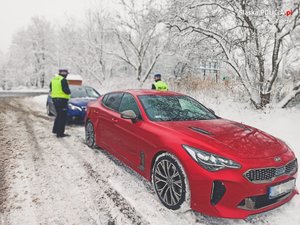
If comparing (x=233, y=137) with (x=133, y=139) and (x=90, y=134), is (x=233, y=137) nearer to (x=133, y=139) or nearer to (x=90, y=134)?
Answer: (x=133, y=139)

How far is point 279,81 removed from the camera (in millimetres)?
7641

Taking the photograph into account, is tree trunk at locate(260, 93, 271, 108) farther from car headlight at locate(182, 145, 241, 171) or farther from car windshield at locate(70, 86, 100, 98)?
car windshield at locate(70, 86, 100, 98)

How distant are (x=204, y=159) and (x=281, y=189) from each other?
99 cm

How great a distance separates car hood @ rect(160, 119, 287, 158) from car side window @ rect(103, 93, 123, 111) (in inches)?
59.7

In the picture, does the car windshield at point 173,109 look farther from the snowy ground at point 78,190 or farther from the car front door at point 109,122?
the snowy ground at point 78,190

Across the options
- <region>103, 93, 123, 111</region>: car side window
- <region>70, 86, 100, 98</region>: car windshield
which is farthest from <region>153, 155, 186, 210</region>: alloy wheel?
<region>70, 86, 100, 98</region>: car windshield

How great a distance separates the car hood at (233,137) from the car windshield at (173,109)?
9.2 inches

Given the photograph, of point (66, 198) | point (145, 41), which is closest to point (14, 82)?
point (145, 41)

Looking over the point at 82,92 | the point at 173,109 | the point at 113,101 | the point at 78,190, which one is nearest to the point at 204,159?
the point at 173,109

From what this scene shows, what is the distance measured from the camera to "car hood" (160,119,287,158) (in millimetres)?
2854

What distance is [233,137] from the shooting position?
125 inches

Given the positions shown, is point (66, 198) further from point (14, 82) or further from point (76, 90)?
point (14, 82)

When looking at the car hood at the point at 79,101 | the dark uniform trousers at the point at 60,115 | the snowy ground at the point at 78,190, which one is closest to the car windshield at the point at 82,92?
the car hood at the point at 79,101

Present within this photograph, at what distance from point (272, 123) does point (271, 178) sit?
436 centimetres
